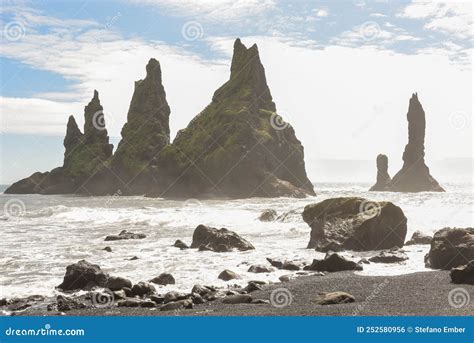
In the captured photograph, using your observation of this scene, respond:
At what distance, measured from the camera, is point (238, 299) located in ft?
42.7

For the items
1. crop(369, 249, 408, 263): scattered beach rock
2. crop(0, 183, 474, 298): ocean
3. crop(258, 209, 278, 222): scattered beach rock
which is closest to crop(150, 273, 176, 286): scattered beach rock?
crop(0, 183, 474, 298): ocean

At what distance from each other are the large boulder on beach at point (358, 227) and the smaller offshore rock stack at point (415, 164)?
426 feet

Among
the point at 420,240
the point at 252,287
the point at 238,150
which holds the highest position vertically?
the point at 238,150

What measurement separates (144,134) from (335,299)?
409 feet

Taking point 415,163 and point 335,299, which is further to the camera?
point 415,163

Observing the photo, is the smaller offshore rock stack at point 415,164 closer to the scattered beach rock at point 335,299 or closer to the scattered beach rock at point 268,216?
the scattered beach rock at point 268,216

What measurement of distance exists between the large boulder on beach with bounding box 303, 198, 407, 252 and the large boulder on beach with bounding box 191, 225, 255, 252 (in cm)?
368

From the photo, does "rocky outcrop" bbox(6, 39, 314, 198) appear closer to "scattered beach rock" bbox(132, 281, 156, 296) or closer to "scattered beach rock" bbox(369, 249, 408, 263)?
"scattered beach rock" bbox(369, 249, 408, 263)

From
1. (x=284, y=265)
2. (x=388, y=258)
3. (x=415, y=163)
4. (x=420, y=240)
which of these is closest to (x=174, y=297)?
(x=284, y=265)

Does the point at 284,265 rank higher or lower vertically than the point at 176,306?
lower

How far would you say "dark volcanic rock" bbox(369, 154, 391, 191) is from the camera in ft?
534

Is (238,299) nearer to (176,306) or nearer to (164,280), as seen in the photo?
(176,306)

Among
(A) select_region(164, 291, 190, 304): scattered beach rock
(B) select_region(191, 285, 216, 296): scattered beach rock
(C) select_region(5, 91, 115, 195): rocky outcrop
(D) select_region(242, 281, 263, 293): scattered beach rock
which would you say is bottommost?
(D) select_region(242, 281, 263, 293): scattered beach rock

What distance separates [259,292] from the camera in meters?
14.4
